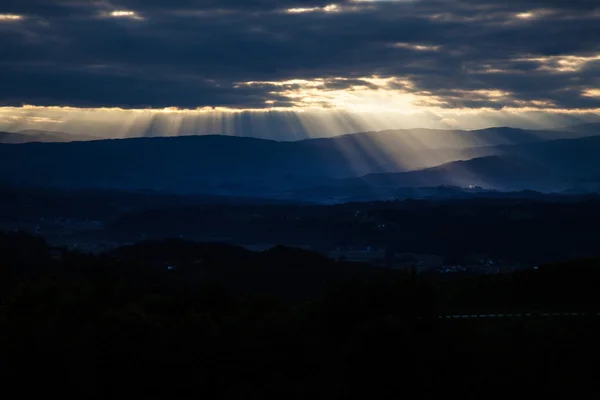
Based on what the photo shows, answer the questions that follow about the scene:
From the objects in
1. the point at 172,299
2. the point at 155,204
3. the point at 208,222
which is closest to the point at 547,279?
the point at 172,299

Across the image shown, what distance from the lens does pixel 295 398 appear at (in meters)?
23.3

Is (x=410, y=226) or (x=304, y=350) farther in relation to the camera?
(x=410, y=226)

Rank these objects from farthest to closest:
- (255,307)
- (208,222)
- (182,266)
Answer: (208,222) < (182,266) < (255,307)

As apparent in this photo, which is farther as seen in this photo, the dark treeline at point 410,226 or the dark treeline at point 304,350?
the dark treeline at point 410,226

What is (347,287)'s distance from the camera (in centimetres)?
2761

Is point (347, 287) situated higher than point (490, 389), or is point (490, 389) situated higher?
point (347, 287)

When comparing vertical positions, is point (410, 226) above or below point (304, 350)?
below

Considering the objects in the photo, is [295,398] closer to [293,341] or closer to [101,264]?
[293,341]

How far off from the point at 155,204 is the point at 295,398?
441 ft

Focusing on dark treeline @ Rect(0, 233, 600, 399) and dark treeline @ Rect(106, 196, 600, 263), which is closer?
dark treeline @ Rect(0, 233, 600, 399)

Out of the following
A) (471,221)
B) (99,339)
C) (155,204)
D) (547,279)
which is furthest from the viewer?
(155,204)

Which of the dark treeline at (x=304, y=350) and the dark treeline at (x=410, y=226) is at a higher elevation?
the dark treeline at (x=304, y=350)

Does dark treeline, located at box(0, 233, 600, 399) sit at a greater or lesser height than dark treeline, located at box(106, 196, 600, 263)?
greater

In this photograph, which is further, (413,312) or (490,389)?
(413,312)
